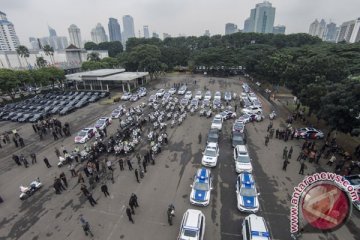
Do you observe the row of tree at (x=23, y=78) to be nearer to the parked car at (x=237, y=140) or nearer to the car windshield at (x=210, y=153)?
the car windshield at (x=210, y=153)

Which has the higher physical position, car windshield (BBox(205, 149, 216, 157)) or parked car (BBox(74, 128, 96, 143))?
car windshield (BBox(205, 149, 216, 157))

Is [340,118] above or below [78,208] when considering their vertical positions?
above

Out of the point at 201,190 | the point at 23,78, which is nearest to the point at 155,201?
the point at 201,190

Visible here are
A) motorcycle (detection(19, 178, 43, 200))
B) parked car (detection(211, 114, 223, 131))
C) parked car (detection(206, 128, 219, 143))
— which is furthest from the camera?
parked car (detection(211, 114, 223, 131))

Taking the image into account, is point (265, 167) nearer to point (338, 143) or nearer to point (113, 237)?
point (338, 143)

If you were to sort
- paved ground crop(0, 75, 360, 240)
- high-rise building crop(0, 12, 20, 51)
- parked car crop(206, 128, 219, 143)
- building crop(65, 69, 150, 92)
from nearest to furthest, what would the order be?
paved ground crop(0, 75, 360, 240) < parked car crop(206, 128, 219, 143) < building crop(65, 69, 150, 92) < high-rise building crop(0, 12, 20, 51)

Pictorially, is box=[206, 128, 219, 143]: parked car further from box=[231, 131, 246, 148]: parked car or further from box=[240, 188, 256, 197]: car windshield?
box=[240, 188, 256, 197]: car windshield

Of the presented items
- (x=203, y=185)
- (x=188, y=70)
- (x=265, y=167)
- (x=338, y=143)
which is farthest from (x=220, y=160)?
(x=188, y=70)

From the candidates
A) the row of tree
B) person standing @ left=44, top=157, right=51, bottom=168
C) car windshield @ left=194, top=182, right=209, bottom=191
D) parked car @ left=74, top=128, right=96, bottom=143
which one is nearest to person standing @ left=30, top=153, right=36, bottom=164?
person standing @ left=44, top=157, right=51, bottom=168
